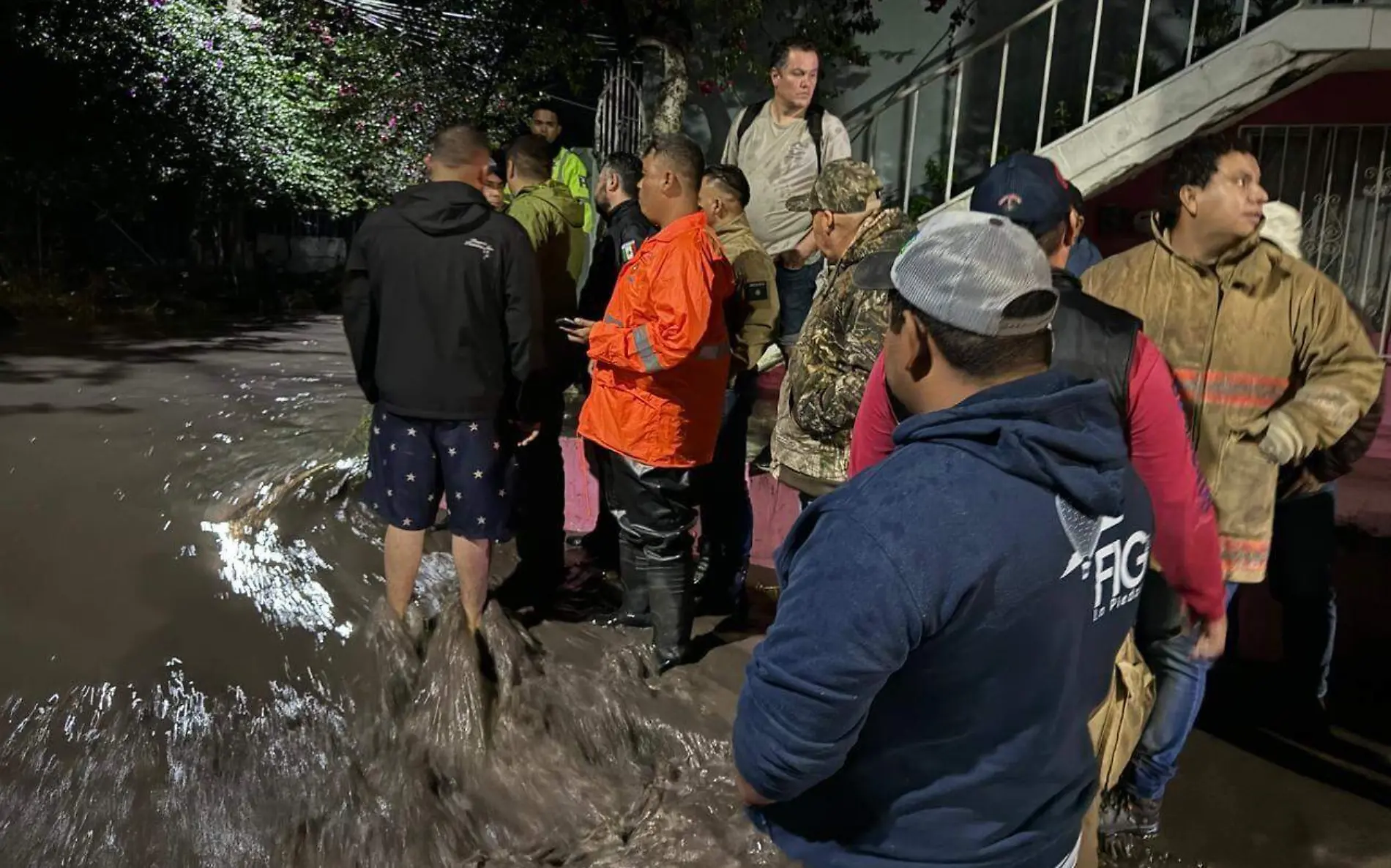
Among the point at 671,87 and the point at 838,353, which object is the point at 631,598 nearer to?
the point at 838,353

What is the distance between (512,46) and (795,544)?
10.3 m

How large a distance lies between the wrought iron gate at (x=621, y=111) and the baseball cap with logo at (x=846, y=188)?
214 inches

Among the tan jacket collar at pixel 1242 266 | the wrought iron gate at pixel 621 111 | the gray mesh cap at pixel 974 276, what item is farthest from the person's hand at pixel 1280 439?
the wrought iron gate at pixel 621 111

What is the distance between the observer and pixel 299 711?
12.3 feet

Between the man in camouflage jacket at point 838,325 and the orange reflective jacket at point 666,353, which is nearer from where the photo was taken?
the man in camouflage jacket at point 838,325

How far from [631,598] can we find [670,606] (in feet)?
0.95

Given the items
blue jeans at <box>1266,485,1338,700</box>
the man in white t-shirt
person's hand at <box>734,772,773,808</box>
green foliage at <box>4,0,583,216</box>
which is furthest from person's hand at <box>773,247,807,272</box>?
green foliage at <box>4,0,583,216</box>

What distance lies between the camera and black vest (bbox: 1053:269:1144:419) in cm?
216

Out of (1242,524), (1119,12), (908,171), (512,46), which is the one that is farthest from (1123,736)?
(512,46)

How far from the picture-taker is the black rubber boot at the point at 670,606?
399 centimetres

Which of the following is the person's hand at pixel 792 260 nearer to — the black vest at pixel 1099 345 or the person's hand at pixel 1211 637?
the black vest at pixel 1099 345

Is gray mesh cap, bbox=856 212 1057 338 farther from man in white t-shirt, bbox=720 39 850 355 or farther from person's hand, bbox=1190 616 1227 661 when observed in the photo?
man in white t-shirt, bbox=720 39 850 355

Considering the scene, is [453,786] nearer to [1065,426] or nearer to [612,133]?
[1065,426]

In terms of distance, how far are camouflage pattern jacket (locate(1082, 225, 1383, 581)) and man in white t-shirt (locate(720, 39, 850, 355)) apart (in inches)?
111
